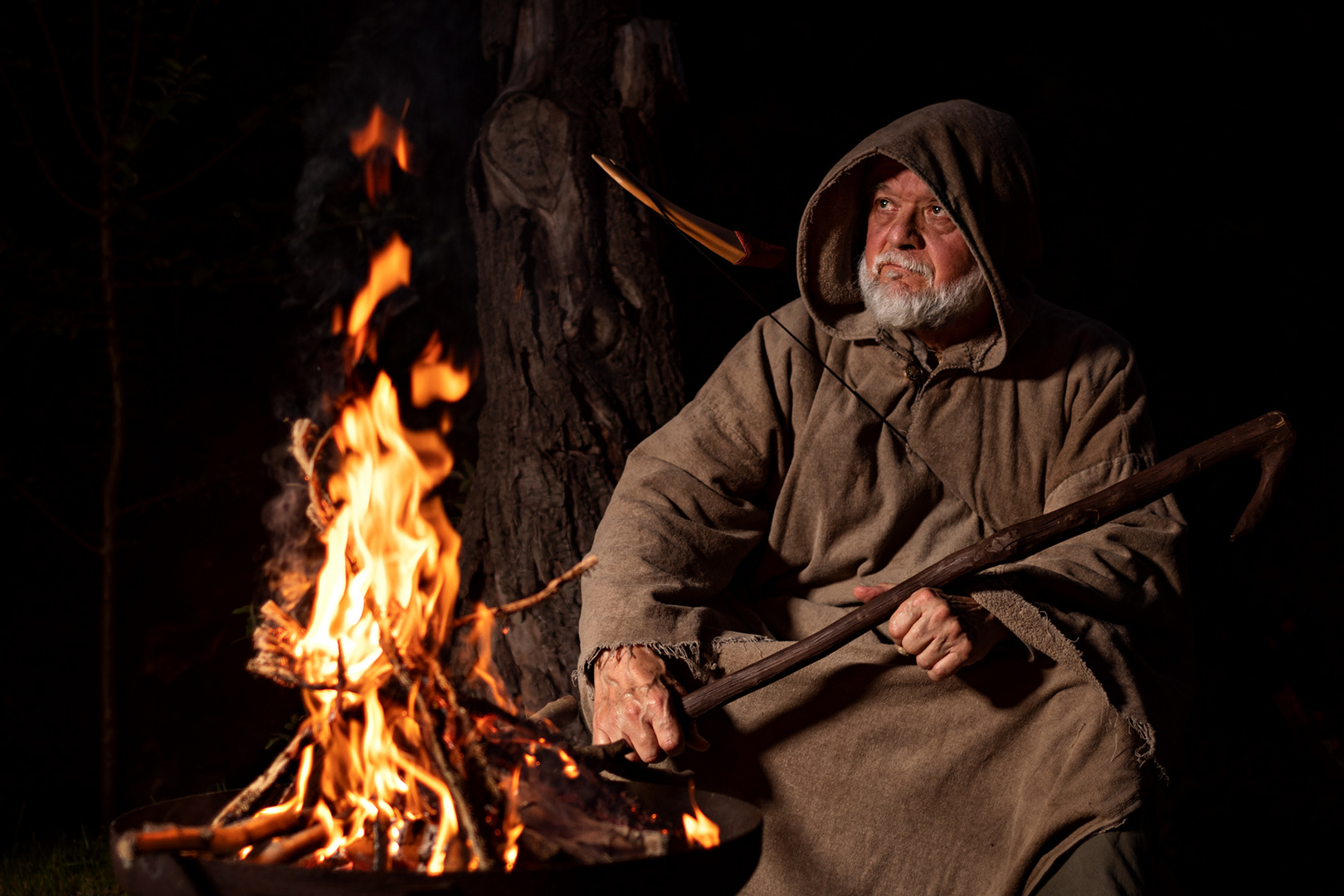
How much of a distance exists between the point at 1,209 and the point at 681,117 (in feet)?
7.54

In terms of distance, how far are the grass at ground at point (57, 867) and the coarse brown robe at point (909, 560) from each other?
5.25 ft

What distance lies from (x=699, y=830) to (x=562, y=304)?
1.75m

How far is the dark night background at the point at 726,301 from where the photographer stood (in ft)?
11.5

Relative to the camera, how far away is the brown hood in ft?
7.97

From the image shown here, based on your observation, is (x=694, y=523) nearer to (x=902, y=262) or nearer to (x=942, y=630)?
(x=942, y=630)

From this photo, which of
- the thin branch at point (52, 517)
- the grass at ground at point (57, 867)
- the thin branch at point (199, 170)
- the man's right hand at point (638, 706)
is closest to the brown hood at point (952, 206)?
the man's right hand at point (638, 706)

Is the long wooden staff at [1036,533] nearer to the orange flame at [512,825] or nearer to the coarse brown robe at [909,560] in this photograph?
the coarse brown robe at [909,560]

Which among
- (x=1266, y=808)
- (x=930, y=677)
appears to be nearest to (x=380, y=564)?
(x=930, y=677)

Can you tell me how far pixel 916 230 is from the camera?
2.55m

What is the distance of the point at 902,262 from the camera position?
2.53 meters

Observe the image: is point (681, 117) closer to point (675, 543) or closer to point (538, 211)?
point (538, 211)

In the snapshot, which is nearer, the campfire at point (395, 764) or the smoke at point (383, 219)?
the campfire at point (395, 764)

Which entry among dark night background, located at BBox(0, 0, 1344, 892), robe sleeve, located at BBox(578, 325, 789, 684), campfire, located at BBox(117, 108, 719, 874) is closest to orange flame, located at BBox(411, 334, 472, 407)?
dark night background, located at BBox(0, 0, 1344, 892)

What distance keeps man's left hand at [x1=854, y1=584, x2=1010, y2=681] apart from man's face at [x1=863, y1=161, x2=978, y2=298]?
0.80 metres
